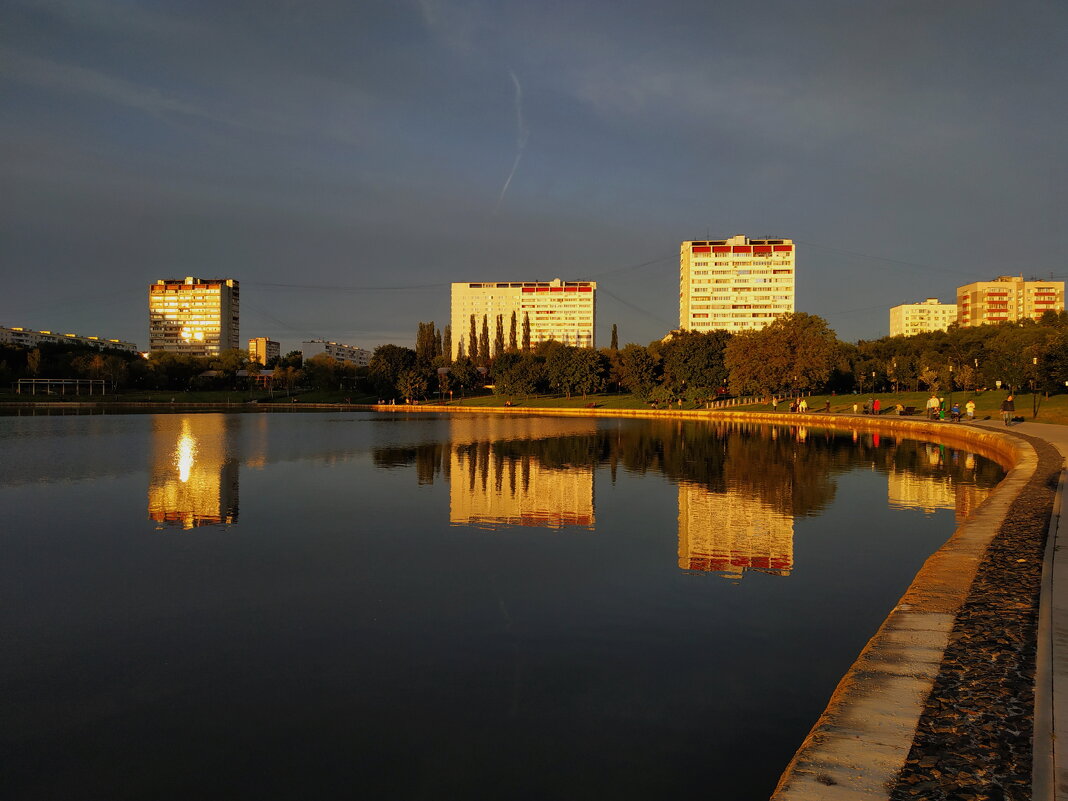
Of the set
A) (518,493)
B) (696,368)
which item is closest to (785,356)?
(696,368)

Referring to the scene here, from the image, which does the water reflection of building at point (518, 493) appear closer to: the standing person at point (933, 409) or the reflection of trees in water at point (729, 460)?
the reflection of trees in water at point (729, 460)

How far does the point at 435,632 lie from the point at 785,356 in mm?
71928

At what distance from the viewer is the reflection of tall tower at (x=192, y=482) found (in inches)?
731

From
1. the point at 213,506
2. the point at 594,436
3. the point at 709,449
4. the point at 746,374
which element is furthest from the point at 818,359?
the point at 213,506

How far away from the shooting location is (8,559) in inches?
541

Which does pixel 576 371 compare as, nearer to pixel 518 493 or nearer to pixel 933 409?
pixel 933 409

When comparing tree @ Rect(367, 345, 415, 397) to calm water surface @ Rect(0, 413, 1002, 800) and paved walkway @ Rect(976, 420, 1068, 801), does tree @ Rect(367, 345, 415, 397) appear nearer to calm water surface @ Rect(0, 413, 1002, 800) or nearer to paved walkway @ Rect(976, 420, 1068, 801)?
calm water surface @ Rect(0, 413, 1002, 800)

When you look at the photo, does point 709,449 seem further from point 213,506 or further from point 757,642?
point 757,642

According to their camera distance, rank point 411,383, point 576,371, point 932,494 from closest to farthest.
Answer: point 932,494 → point 576,371 → point 411,383

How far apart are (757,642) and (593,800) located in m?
4.10

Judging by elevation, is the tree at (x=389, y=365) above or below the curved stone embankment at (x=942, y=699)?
above

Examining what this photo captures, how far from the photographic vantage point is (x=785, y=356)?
2972 inches

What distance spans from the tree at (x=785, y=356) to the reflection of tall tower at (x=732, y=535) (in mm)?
57669

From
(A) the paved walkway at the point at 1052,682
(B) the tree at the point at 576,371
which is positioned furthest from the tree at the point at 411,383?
(A) the paved walkway at the point at 1052,682
